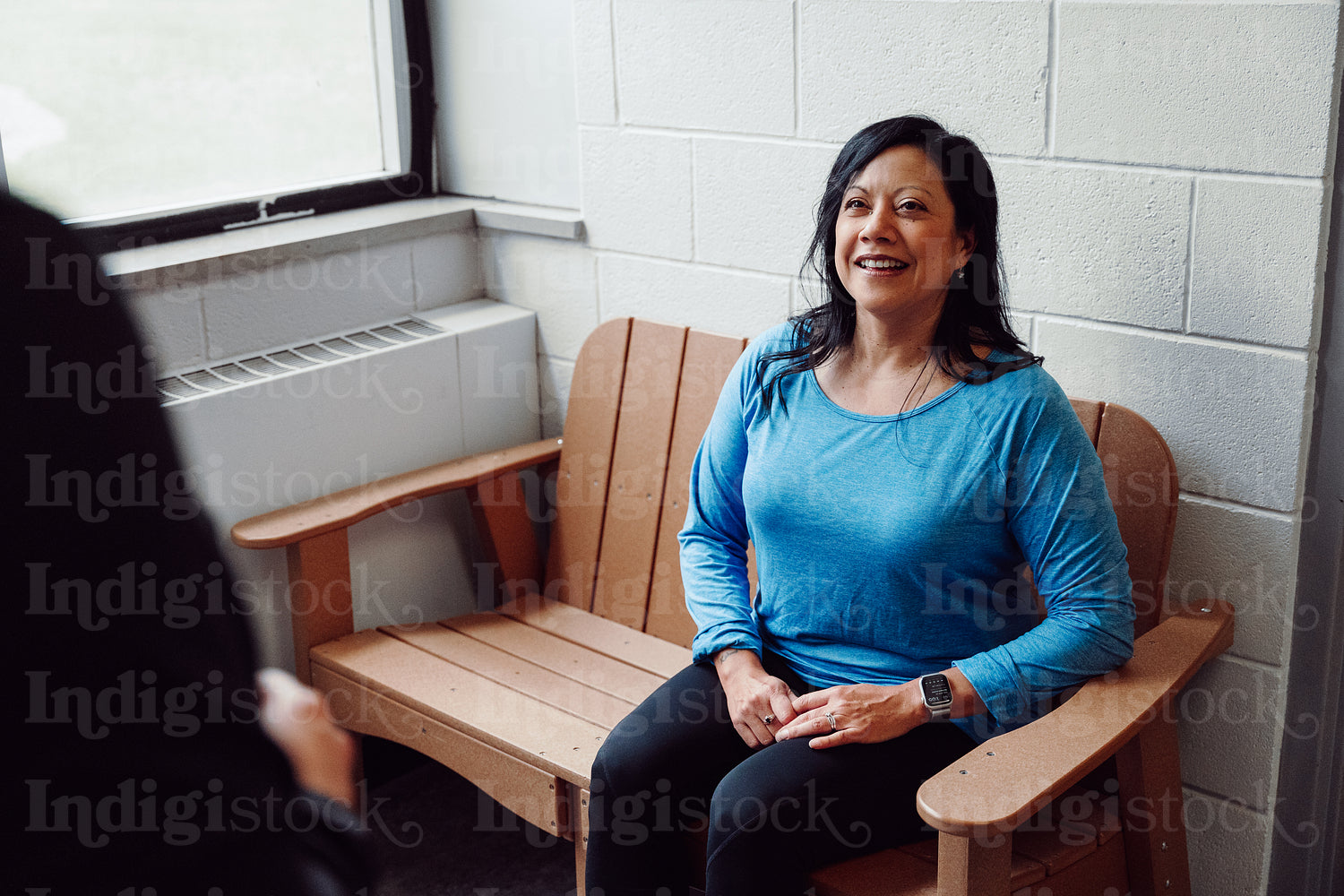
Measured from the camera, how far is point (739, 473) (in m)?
2.02

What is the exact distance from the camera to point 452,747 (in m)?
2.17

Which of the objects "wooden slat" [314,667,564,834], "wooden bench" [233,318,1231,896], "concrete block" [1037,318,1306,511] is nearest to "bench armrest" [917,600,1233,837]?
"wooden bench" [233,318,1231,896]

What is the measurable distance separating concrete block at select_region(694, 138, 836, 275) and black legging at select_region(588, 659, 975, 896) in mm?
853

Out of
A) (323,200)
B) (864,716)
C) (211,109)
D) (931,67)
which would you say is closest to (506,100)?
(323,200)

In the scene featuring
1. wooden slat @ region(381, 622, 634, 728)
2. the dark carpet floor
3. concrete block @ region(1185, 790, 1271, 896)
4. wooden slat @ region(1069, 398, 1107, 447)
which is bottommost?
the dark carpet floor

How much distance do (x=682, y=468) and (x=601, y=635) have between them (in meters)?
0.37

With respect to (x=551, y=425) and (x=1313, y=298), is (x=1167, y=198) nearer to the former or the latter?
(x=1313, y=298)

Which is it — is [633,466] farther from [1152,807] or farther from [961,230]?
[1152,807]

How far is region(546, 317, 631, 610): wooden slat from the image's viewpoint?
2562 mm

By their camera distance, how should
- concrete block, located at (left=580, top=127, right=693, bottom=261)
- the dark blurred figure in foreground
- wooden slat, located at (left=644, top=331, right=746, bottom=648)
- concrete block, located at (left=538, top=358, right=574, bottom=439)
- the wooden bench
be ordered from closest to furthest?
the dark blurred figure in foreground < the wooden bench < wooden slat, located at (left=644, top=331, right=746, bottom=648) < concrete block, located at (left=580, top=127, right=693, bottom=261) < concrete block, located at (left=538, top=358, right=574, bottom=439)

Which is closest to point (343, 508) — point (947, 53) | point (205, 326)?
point (205, 326)

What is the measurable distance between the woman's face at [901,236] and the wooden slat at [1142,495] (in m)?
0.39

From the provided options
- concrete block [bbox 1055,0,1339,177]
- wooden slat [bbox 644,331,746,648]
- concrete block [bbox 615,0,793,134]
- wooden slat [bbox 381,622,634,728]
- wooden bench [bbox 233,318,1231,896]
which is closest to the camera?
wooden bench [bbox 233,318,1231,896]

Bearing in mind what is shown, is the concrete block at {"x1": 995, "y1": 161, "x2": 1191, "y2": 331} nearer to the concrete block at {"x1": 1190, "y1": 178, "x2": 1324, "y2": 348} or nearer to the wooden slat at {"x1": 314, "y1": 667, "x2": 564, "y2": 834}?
the concrete block at {"x1": 1190, "y1": 178, "x2": 1324, "y2": 348}
